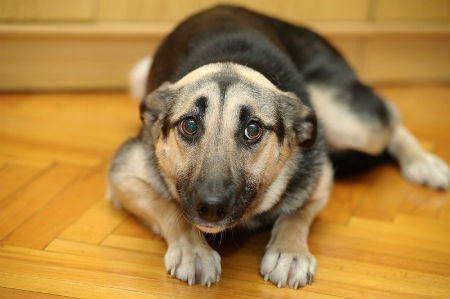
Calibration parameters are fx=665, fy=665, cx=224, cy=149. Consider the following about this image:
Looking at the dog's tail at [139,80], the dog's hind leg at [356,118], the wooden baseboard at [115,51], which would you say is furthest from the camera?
the wooden baseboard at [115,51]

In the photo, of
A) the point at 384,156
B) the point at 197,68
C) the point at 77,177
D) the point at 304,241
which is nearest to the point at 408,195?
the point at 384,156

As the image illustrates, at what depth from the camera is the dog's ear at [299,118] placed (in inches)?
92.7

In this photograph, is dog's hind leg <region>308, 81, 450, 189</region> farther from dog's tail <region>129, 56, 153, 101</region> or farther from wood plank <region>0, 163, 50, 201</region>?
wood plank <region>0, 163, 50, 201</region>

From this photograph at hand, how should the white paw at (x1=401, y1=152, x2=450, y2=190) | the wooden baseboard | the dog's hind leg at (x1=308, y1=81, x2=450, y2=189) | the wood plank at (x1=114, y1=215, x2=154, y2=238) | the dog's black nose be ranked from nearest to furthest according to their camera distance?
the dog's black nose < the wood plank at (x1=114, y1=215, x2=154, y2=238) < the dog's hind leg at (x1=308, y1=81, x2=450, y2=189) < the white paw at (x1=401, y1=152, x2=450, y2=190) < the wooden baseboard

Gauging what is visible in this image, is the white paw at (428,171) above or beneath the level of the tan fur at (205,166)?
beneath

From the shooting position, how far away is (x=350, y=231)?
2.64 meters

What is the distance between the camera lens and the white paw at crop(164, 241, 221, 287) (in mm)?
2146

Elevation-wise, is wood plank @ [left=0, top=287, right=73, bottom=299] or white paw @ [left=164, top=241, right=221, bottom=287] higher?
Answer: white paw @ [left=164, top=241, right=221, bottom=287]

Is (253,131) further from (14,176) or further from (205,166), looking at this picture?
(14,176)

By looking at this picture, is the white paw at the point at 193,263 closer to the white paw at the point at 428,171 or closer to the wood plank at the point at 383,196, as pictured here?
the wood plank at the point at 383,196

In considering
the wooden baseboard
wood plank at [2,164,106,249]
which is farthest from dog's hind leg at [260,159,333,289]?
the wooden baseboard

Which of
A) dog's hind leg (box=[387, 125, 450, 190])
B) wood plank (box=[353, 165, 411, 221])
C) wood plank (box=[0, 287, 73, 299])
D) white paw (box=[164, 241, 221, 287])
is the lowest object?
wood plank (box=[353, 165, 411, 221])

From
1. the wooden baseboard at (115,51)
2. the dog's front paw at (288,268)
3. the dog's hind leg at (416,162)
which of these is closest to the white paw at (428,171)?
the dog's hind leg at (416,162)

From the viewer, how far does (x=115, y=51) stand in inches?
158
